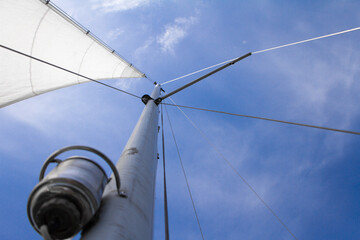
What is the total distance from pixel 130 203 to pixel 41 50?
7.68 meters

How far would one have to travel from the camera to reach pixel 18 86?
6.21m

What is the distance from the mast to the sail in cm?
527

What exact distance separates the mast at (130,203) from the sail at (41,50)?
5.27m

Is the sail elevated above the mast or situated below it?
above

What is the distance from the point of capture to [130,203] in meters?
1.60

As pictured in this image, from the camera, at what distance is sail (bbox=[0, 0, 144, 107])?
5.91 meters

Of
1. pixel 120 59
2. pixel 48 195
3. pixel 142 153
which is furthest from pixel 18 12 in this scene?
pixel 48 195

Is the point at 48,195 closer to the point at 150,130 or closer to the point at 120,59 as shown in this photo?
the point at 150,130

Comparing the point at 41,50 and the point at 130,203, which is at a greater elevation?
the point at 41,50

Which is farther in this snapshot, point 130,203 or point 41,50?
point 41,50

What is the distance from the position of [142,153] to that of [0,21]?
599 cm

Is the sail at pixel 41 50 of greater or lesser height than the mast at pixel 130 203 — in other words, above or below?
above

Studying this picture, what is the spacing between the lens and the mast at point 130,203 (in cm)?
135

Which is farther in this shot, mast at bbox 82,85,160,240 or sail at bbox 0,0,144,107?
sail at bbox 0,0,144,107
